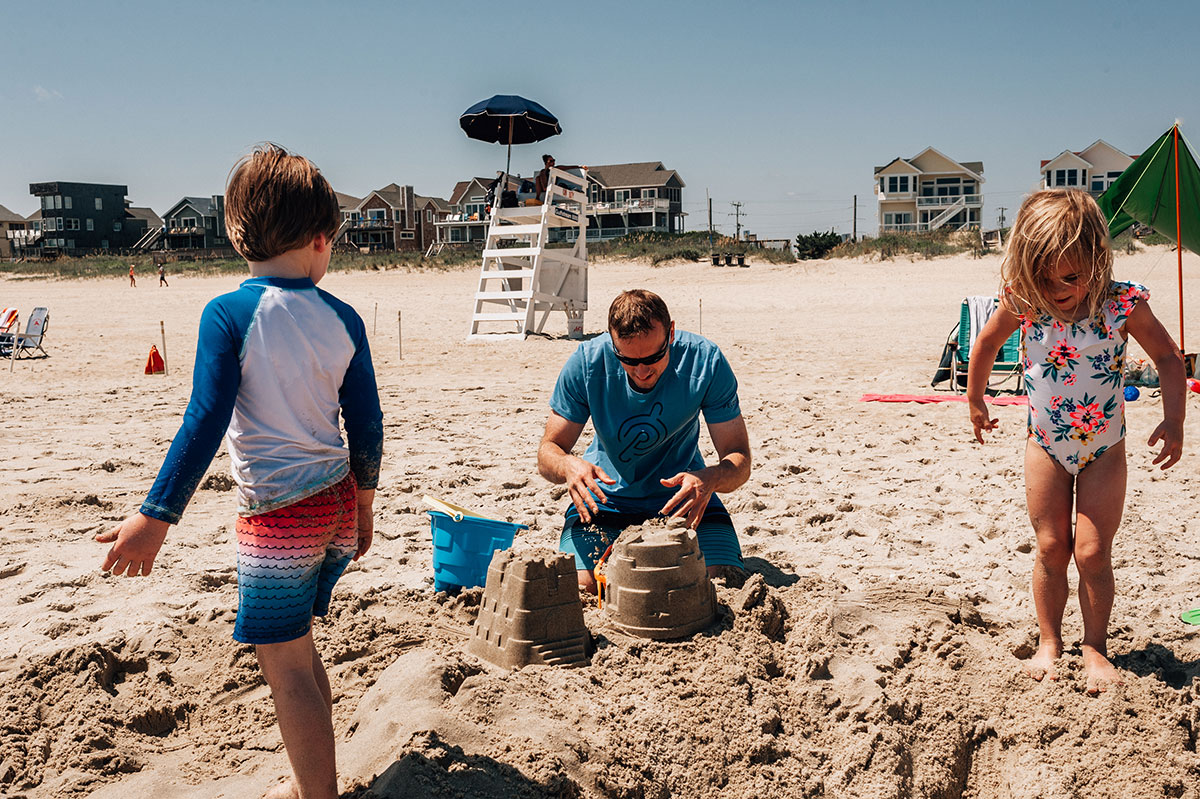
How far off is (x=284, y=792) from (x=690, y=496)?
1528 mm

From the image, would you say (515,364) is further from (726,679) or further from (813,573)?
(726,679)

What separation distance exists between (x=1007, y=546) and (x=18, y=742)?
3.98 metres

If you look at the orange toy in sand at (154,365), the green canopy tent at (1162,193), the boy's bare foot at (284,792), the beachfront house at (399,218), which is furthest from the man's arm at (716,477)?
the beachfront house at (399,218)

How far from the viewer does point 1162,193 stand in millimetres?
10109

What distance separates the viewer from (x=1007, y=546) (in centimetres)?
436

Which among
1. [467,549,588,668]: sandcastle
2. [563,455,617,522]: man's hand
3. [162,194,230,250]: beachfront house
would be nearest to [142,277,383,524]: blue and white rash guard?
[467,549,588,668]: sandcastle

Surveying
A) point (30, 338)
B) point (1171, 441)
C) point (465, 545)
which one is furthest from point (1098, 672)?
point (30, 338)

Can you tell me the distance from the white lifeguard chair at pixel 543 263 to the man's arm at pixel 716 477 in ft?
37.2

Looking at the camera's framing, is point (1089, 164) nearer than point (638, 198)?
Yes

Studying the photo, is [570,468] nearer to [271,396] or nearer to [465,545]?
[465,545]

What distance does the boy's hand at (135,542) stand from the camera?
1.97 metres

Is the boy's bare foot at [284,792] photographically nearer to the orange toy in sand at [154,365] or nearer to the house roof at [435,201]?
the orange toy in sand at [154,365]

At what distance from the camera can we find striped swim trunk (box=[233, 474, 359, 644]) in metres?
2.10

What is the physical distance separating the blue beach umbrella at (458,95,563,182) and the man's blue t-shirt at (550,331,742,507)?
13305mm
